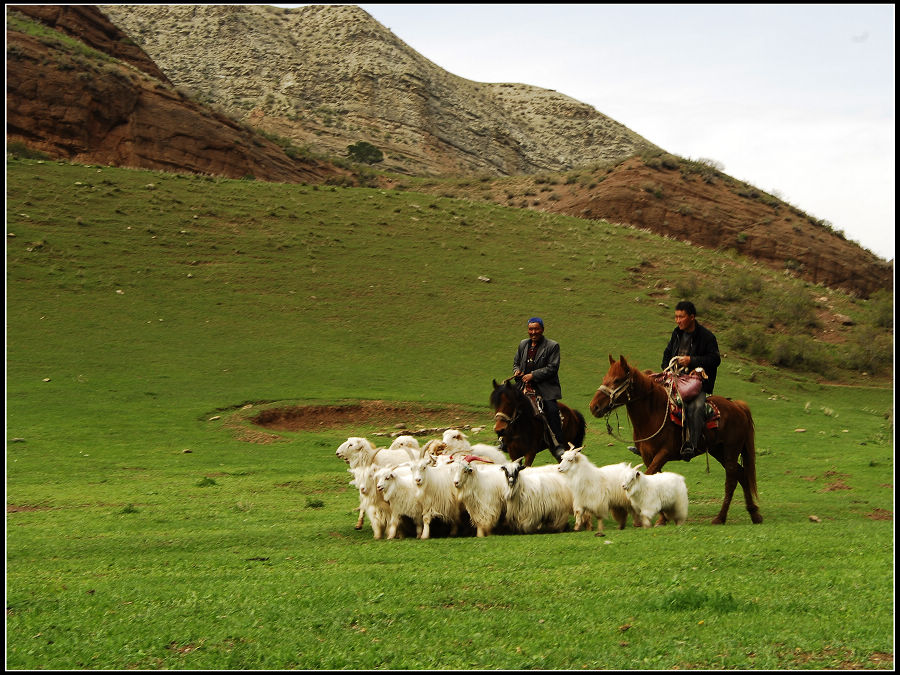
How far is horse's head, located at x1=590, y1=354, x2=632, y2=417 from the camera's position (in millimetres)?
11656

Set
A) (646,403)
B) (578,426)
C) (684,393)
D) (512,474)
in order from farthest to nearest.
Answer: (578,426), (646,403), (684,393), (512,474)

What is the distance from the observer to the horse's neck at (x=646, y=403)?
12.2m

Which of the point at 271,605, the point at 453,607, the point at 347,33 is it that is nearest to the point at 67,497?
the point at 271,605

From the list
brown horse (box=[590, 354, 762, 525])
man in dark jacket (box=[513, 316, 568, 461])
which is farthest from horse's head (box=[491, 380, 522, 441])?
brown horse (box=[590, 354, 762, 525])

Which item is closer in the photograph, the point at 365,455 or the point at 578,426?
the point at 365,455

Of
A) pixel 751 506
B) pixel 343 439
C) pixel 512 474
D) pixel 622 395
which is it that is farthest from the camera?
pixel 343 439

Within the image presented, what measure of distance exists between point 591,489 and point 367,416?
13.9 metres

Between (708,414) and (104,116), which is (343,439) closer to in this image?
(708,414)

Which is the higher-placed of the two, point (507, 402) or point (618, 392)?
point (618, 392)

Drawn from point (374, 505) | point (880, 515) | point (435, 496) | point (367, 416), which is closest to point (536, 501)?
point (435, 496)

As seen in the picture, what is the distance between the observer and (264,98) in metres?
88.5

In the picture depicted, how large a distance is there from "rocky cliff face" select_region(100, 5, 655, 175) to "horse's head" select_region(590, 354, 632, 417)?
70.2 m

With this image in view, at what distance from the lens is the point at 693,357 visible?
12.4 meters

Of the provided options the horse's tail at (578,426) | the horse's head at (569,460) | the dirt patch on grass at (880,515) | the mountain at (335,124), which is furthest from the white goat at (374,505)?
the mountain at (335,124)
